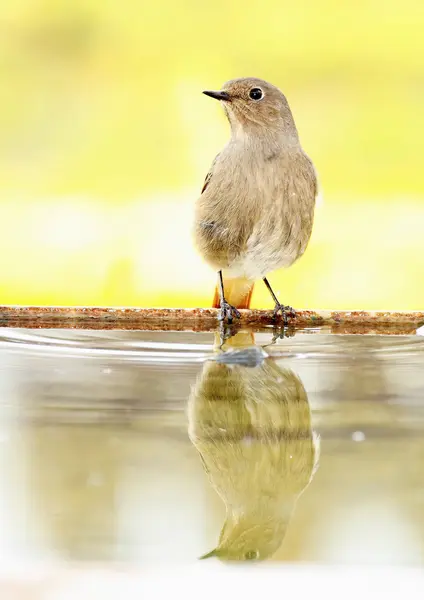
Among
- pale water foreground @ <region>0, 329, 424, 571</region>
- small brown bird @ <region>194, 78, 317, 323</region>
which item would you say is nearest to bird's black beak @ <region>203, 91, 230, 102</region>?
small brown bird @ <region>194, 78, 317, 323</region>

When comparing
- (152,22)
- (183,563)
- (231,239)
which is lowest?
(183,563)

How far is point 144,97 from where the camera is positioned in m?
4.27

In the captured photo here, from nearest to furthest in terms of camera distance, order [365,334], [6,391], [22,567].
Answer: [22,567]
[6,391]
[365,334]

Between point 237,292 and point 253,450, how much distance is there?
1.85 metres

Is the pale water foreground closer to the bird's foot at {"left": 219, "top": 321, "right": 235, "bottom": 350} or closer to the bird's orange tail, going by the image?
the bird's foot at {"left": 219, "top": 321, "right": 235, "bottom": 350}

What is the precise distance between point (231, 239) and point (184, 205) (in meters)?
1.87

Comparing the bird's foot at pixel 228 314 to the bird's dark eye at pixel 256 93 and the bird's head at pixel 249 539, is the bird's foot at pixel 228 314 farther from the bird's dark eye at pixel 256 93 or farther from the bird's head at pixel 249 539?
the bird's head at pixel 249 539

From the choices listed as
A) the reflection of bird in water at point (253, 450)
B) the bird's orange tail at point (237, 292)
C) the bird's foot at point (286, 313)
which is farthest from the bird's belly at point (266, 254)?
the reflection of bird in water at point (253, 450)

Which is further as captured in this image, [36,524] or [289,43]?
[289,43]

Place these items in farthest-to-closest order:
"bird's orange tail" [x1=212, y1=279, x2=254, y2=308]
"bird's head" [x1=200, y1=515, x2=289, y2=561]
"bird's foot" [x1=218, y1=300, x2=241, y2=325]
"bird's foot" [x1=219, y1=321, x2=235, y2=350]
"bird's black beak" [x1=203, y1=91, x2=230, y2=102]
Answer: "bird's orange tail" [x1=212, y1=279, x2=254, y2=308]
"bird's black beak" [x1=203, y1=91, x2=230, y2=102]
"bird's foot" [x1=218, y1=300, x2=241, y2=325]
"bird's foot" [x1=219, y1=321, x2=235, y2=350]
"bird's head" [x1=200, y1=515, x2=289, y2=561]

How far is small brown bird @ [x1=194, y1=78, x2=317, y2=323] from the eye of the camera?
7.59ft

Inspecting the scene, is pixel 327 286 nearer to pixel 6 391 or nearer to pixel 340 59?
pixel 340 59

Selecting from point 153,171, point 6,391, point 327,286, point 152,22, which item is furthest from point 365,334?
point 152,22

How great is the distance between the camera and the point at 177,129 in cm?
424
